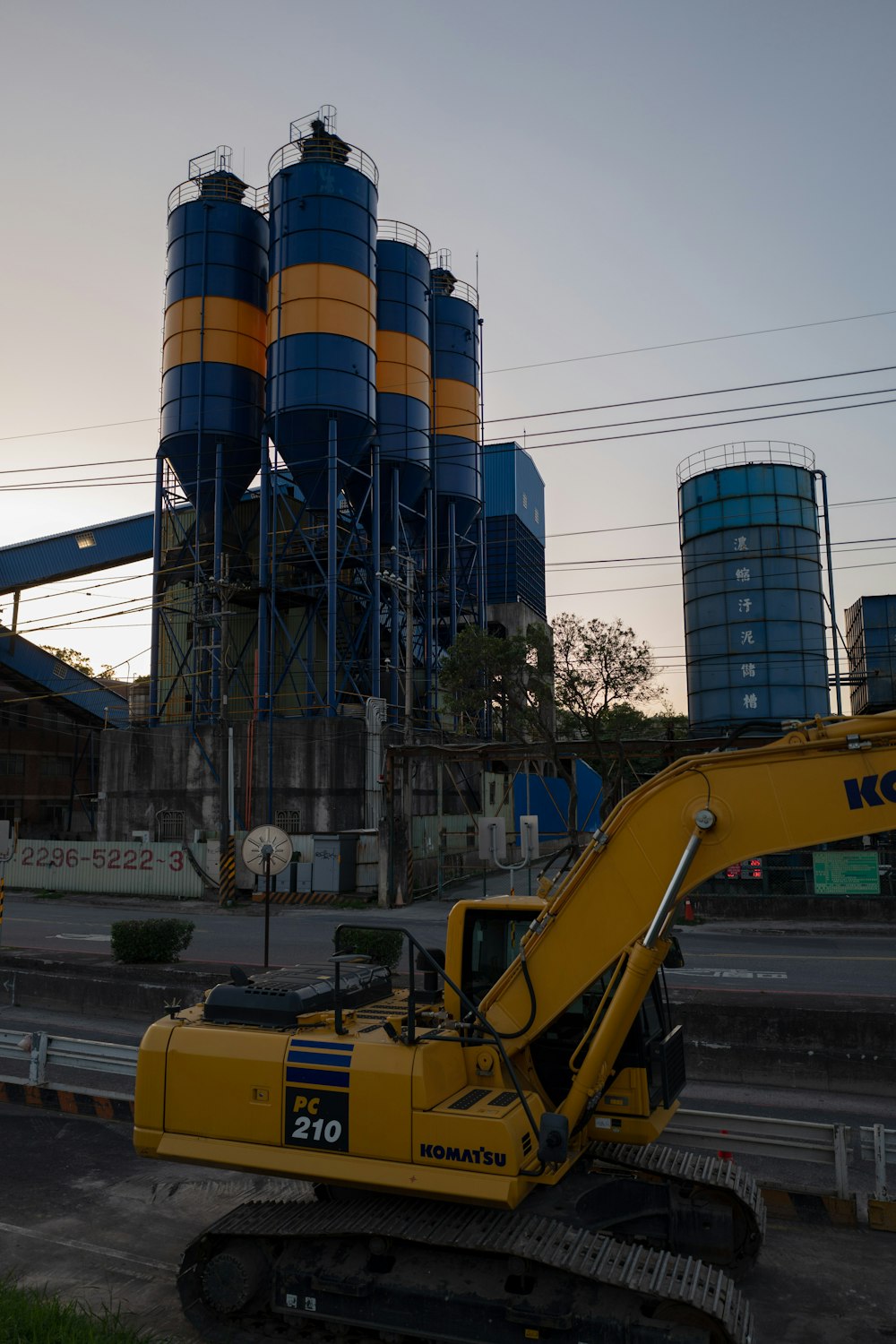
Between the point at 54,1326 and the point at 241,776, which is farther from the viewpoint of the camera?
the point at 241,776

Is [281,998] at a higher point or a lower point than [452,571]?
lower

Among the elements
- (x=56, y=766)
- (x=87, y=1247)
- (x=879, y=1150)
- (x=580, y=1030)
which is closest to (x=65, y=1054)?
(x=87, y=1247)

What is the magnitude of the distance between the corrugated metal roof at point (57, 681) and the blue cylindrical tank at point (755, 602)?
2746 cm

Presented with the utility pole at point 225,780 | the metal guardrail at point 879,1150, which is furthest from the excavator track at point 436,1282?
the utility pole at point 225,780

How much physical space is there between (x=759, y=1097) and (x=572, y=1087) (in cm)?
668

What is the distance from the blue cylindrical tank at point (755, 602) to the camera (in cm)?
3750

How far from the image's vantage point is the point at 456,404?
52.9 metres

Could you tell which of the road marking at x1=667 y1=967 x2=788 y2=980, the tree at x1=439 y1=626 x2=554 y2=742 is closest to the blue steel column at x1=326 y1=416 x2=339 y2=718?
the tree at x1=439 y1=626 x2=554 y2=742

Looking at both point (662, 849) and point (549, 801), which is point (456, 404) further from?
point (662, 849)

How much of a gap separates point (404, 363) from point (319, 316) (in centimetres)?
669

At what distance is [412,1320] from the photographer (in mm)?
5730

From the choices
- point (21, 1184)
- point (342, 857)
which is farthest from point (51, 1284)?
point (342, 857)

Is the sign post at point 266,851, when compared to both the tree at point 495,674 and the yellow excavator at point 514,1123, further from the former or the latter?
the tree at point 495,674

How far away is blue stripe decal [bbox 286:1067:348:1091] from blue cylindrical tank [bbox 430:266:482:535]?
45.8 metres
